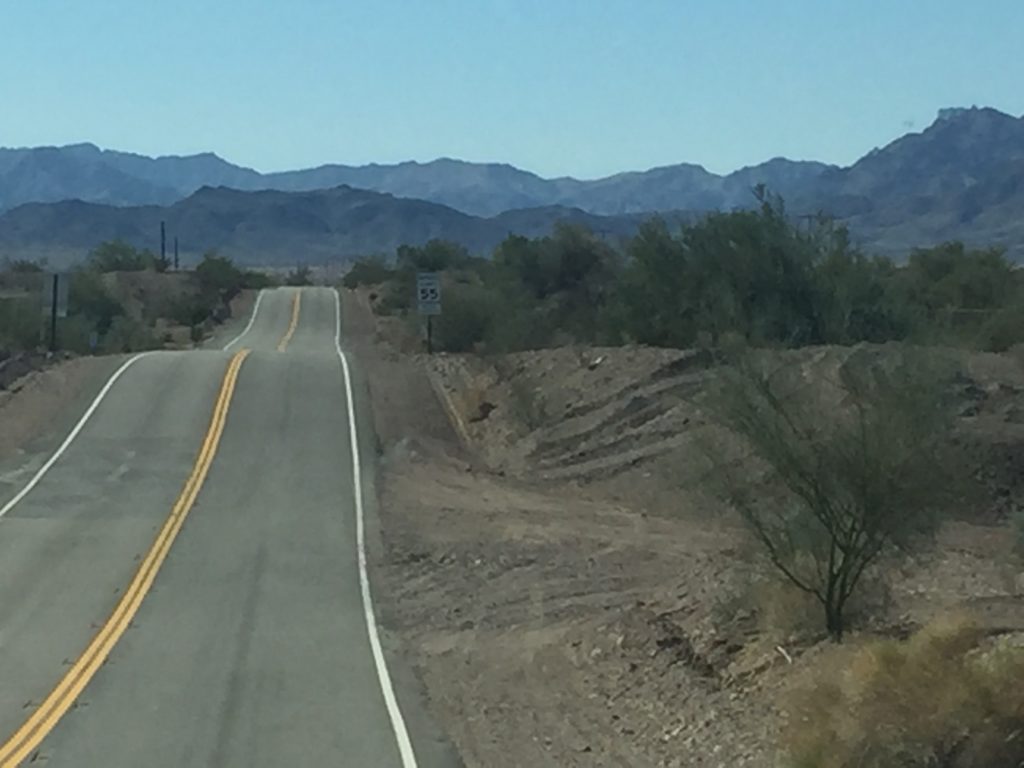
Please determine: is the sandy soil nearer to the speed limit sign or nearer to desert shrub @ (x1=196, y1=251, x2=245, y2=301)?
the speed limit sign

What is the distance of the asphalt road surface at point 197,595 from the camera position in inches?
622

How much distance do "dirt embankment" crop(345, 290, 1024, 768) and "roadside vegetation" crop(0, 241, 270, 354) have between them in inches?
917

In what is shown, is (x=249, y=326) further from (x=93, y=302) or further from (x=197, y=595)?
(x=197, y=595)

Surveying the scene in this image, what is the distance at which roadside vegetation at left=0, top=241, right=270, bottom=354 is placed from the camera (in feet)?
214

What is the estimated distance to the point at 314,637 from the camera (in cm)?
2108

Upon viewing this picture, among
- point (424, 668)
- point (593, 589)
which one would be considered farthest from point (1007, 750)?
point (593, 589)

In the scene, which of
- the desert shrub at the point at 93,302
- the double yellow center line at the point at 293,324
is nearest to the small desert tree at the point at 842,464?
the double yellow center line at the point at 293,324

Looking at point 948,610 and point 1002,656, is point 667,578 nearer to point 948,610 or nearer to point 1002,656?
point 948,610

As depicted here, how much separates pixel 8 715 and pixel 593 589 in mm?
9462

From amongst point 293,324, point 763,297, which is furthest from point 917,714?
point 293,324

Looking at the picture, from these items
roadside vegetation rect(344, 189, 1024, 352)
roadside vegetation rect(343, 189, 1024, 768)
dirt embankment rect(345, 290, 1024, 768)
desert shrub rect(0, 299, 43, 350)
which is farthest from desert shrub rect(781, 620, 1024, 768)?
desert shrub rect(0, 299, 43, 350)

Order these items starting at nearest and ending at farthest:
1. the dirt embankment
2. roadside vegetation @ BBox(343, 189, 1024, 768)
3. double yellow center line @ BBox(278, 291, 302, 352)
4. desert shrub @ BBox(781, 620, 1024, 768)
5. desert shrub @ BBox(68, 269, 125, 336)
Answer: desert shrub @ BBox(781, 620, 1024, 768), roadside vegetation @ BBox(343, 189, 1024, 768), the dirt embankment, double yellow center line @ BBox(278, 291, 302, 352), desert shrub @ BBox(68, 269, 125, 336)

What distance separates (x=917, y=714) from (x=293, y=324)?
72266 mm

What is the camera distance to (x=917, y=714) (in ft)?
36.9
